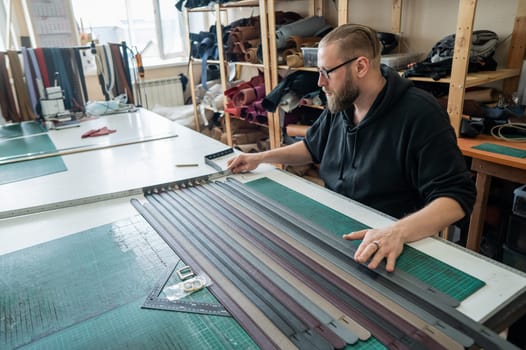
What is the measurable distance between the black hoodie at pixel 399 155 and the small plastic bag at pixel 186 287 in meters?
0.75

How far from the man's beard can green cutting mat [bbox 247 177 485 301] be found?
14.1 inches

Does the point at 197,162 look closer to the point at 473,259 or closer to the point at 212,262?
the point at 212,262

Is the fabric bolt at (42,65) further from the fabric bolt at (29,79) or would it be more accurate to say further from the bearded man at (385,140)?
the bearded man at (385,140)

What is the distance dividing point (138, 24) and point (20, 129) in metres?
2.43

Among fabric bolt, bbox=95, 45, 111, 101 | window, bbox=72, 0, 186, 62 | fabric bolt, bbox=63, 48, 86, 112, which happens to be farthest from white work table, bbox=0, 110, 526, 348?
window, bbox=72, 0, 186, 62

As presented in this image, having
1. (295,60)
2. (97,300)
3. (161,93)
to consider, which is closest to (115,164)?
(97,300)

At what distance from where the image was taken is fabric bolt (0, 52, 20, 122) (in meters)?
2.86

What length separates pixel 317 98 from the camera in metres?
2.83

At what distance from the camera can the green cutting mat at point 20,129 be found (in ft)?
8.64

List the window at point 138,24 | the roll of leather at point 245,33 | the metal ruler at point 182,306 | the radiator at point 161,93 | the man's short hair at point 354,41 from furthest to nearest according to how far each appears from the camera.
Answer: the radiator at point 161,93 < the window at point 138,24 < the roll of leather at point 245,33 < the man's short hair at point 354,41 < the metal ruler at point 182,306

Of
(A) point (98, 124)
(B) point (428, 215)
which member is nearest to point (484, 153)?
(B) point (428, 215)

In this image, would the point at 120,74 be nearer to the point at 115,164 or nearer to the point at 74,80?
the point at 74,80

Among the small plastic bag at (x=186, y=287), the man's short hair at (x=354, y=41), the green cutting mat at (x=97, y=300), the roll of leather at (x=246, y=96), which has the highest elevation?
the man's short hair at (x=354, y=41)

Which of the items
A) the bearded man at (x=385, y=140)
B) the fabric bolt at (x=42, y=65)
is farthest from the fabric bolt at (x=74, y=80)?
the bearded man at (x=385, y=140)
